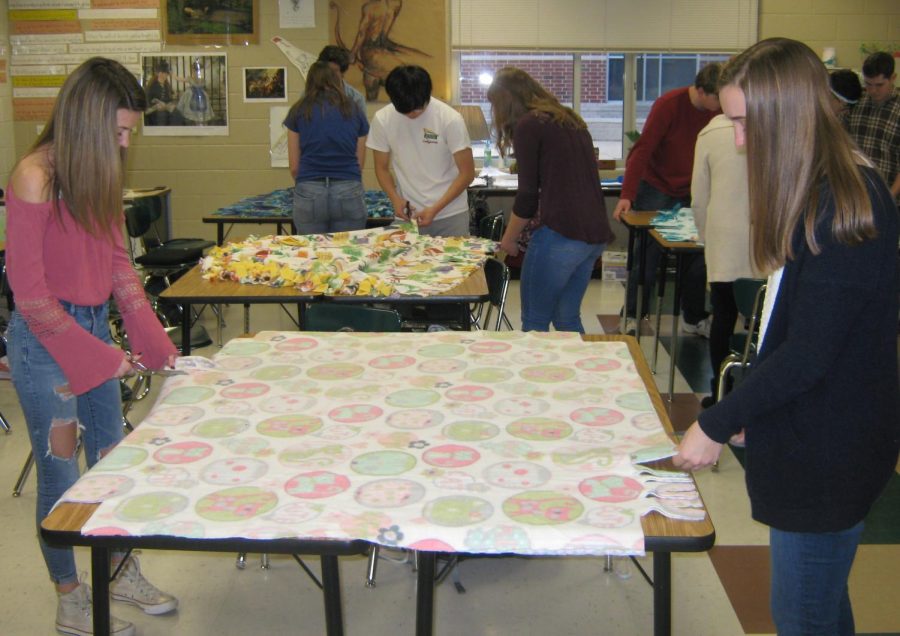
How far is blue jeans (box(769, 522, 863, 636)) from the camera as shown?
1440 millimetres

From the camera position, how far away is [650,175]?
4.77 meters

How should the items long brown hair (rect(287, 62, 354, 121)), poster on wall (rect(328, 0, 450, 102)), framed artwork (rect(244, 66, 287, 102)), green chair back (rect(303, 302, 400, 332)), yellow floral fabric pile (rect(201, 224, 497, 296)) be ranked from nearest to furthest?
green chair back (rect(303, 302, 400, 332)) < yellow floral fabric pile (rect(201, 224, 497, 296)) < long brown hair (rect(287, 62, 354, 121)) < poster on wall (rect(328, 0, 450, 102)) < framed artwork (rect(244, 66, 287, 102))

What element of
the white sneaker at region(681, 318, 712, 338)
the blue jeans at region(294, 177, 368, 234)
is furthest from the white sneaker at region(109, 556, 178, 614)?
the white sneaker at region(681, 318, 712, 338)

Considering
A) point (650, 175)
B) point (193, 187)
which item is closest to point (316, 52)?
point (193, 187)

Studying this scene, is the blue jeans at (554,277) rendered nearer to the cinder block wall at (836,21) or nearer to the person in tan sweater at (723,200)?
the person in tan sweater at (723,200)

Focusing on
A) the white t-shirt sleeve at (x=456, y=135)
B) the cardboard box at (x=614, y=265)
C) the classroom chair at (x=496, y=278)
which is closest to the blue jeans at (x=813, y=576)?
the classroom chair at (x=496, y=278)

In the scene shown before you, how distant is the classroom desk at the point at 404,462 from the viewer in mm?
1360

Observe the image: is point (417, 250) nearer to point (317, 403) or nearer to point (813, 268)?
point (317, 403)

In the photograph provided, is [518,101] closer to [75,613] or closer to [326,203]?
[326,203]

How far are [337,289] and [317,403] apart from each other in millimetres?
1268

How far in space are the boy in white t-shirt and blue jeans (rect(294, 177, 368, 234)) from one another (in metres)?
0.22

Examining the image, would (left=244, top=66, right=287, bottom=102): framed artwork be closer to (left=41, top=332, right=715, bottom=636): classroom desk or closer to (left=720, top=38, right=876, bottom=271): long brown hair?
(left=41, top=332, right=715, bottom=636): classroom desk

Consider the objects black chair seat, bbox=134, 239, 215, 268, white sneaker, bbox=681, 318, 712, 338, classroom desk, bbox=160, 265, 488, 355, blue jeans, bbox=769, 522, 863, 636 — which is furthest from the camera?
white sneaker, bbox=681, 318, 712, 338

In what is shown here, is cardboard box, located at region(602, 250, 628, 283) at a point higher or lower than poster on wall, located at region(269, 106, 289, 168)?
lower
